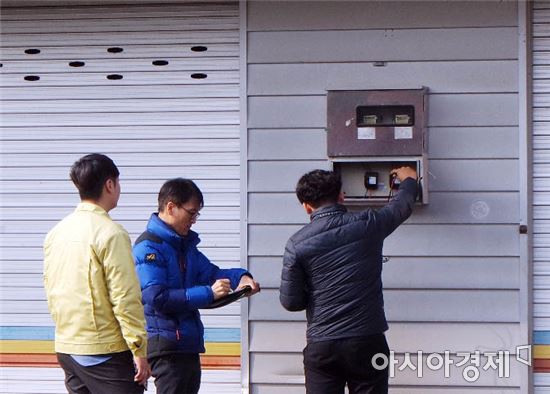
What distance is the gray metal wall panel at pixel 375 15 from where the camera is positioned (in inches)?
216

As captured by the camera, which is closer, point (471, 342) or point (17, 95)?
point (471, 342)

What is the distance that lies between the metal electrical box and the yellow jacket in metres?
1.75

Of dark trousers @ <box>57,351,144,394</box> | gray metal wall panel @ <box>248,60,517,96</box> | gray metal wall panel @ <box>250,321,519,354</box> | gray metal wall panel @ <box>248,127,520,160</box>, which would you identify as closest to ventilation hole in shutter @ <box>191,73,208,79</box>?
gray metal wall panel @ <box>248,60,517,96</box>

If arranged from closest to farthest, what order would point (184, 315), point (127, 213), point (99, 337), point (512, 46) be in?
point (99, 337), point (184, 315), point (512, 46), point (127, 213)

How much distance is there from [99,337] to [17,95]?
248 cm

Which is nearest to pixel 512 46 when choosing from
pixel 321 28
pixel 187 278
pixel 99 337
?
pixel 321 28

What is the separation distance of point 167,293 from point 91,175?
70 cm

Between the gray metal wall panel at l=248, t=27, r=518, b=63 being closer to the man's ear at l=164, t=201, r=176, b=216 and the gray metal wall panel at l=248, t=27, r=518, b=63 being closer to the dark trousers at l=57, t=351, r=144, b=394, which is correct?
the man's ear at l=164, t=201, r=176, b=216

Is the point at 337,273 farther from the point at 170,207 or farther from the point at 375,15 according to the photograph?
the point at 375,15

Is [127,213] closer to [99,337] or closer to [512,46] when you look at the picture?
[99,337]

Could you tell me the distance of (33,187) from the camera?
5941mm

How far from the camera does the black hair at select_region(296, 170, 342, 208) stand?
15.1 ft

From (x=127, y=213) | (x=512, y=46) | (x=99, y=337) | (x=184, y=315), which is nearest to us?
(x=99, y=337)

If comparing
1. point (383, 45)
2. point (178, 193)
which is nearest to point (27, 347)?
point (178, 193)
